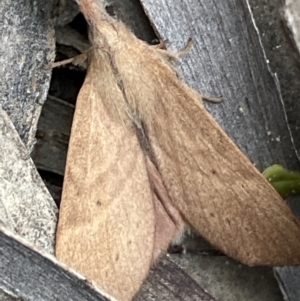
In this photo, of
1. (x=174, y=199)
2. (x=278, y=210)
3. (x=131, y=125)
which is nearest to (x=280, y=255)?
(x=278, y=210)

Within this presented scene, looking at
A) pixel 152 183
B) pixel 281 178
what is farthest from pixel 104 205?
pixel 281 178

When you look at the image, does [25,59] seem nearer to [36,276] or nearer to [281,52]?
[36,276]

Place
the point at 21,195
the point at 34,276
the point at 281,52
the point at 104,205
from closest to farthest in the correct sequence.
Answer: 1. the point at 34,276
2. the point at 21,195
3. the point at 104,205
4. the point at 281,52

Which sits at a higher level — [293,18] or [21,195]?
[293,18]

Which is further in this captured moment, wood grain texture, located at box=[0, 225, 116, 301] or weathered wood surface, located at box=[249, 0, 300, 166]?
weathered wood surface, located at box=[249, 0, 300, 166]

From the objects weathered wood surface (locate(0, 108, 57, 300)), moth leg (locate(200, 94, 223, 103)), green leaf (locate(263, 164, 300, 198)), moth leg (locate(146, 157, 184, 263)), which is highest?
moth leg (locate(200, 94, 223, 103))

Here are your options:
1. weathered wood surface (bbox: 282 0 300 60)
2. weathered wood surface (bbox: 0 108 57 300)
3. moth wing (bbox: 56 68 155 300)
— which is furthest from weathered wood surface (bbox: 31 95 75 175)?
weathered wood surface (bbox: 282 0 300 60)

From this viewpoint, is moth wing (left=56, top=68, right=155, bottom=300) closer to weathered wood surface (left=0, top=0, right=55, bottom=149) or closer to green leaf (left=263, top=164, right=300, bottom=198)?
weathered wood surface (left=0, top=0, right=55, bottom=149)
